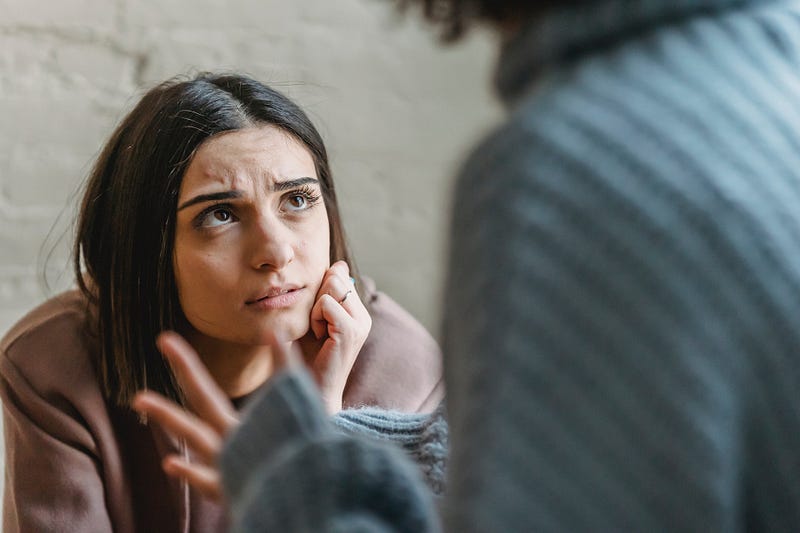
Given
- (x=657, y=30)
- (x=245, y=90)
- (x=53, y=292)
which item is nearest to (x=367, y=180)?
(x=53, y=292)

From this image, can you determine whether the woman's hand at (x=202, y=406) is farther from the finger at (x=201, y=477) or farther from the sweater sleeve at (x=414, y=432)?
the sweater sleeve at (x=414, y=432)

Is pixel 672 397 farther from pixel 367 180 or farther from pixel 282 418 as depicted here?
pixel 367 180

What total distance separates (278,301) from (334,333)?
0.31 feet

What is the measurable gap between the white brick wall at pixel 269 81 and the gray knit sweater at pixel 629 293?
119 centimetres

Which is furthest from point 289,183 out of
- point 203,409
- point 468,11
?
point 468,11

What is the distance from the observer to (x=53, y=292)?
5.99 ft

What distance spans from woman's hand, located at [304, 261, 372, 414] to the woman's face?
22 millimetres

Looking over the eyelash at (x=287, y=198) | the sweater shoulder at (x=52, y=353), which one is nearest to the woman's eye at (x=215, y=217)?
the eyelash at (x=287, y=198)

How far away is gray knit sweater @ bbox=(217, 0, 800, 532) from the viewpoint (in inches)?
18.1

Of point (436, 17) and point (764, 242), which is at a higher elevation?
point (436, 17)

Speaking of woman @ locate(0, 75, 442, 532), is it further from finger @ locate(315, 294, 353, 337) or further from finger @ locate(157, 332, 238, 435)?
finger @ locate(157, 332, 238, 435)

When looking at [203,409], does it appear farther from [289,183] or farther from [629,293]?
[289,183]

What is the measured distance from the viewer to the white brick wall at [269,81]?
177 centimetres

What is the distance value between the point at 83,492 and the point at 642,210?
93 cm
